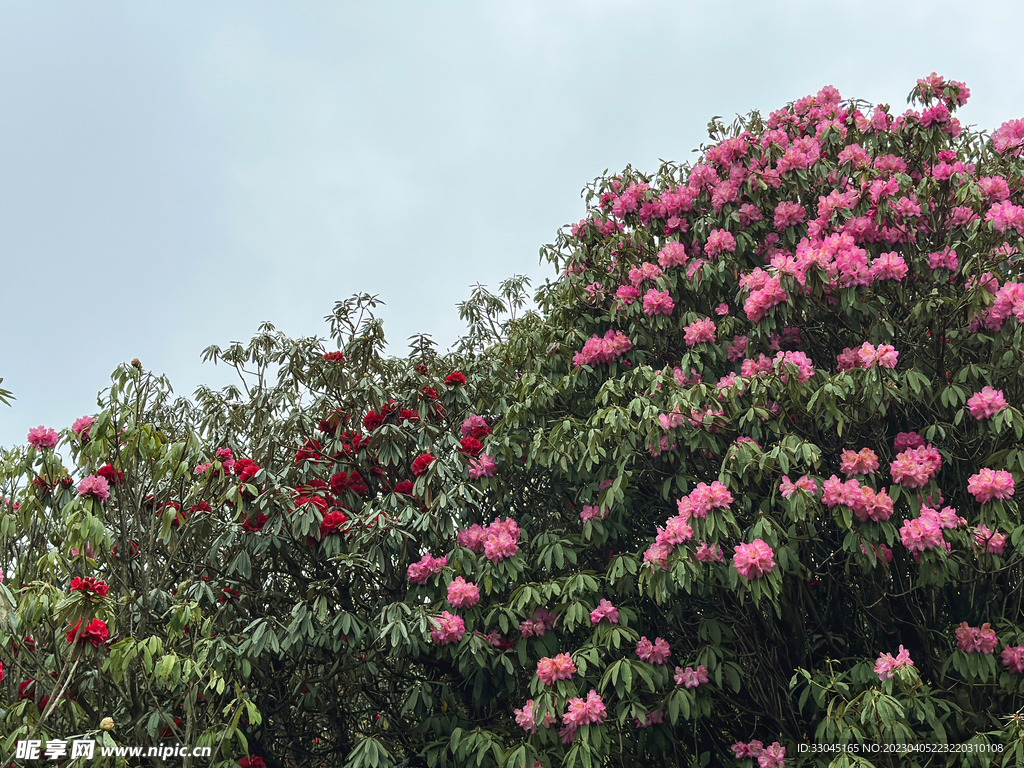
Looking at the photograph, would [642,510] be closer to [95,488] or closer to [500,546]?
[500,546]

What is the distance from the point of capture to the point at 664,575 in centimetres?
362

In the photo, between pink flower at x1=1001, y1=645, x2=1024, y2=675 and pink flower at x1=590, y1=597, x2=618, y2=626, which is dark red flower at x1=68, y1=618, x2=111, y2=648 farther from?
pink flower at x1=1001, y1=645, x2=1024, y2=675

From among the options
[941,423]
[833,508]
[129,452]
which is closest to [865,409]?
[941,423]

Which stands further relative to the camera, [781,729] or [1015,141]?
[1015,141]

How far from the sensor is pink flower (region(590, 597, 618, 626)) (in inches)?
154

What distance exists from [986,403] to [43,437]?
14.9 feet

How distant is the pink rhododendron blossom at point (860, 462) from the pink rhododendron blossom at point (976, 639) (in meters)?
0.86

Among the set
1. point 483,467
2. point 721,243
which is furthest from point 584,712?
point 721,243

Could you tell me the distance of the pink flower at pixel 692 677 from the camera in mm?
3854

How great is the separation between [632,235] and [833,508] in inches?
88.0

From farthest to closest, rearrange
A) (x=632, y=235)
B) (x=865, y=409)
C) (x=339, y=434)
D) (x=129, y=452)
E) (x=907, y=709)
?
(x=632, y=235), (x=339, y=434), (x=865, y=409), (x=129, y=452), (x=907, y=709)

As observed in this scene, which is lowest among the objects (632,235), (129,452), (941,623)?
(941,623)

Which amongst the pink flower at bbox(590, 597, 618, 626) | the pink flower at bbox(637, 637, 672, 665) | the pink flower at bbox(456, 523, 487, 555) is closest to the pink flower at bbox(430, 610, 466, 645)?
the pink flower at bbox(456, 523, 487, 555)

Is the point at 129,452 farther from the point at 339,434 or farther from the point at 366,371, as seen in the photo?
the point at 366,371
